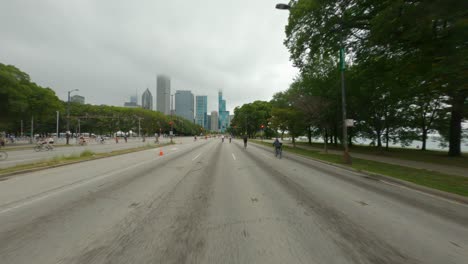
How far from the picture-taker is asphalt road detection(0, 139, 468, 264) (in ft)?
9.52

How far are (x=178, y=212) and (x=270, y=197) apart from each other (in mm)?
2602

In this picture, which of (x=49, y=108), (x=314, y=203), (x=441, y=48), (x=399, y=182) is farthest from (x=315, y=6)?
(x=49, y=108)

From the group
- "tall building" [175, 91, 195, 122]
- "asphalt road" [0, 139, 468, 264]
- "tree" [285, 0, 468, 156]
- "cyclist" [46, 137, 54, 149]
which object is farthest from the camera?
"tall building" [175, 91, 195, 122]

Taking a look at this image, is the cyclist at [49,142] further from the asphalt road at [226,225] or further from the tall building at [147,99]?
the tall building at [147,99]

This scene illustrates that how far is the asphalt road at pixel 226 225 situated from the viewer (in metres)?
2.90

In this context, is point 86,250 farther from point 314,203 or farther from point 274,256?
point 314,203

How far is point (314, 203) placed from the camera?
525 cm

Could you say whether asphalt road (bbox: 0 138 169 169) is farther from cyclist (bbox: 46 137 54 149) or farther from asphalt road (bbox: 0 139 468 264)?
asphalt road (bbox: 0 139 468 264)

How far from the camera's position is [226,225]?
388 cm

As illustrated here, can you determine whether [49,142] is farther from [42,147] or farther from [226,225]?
[226,225]

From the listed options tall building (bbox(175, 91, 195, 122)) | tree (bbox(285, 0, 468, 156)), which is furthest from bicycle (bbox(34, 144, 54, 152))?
tall building (bbox(175, 91, 195, 122))

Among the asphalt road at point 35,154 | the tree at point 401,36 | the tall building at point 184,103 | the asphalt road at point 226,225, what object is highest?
the tall building at point 184,103

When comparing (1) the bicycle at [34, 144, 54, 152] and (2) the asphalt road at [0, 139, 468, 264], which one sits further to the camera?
(1) the bicycle at [34, 144, 54, 152]

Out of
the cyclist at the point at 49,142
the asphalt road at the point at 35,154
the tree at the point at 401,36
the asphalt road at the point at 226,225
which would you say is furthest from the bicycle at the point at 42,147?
the tree at the point at 401,36
